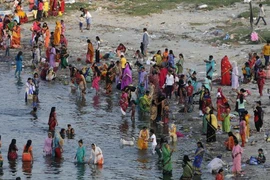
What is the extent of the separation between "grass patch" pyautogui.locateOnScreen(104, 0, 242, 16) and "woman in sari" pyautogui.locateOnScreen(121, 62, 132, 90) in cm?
1421

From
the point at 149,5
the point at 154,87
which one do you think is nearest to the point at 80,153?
the point at 154,87

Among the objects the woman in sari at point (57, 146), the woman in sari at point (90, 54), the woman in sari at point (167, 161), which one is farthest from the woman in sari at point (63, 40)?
the woman in sari at point (167, 161)

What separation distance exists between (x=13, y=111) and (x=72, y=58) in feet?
31.5

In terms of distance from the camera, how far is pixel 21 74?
4203 centimetres

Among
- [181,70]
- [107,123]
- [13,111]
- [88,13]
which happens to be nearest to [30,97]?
[13,111]

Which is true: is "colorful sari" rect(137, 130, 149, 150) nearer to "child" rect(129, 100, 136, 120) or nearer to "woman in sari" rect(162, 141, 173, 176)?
→ "woman in sari" rect(162, 141, 173, 176)

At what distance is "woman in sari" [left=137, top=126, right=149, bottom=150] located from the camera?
1201 inches

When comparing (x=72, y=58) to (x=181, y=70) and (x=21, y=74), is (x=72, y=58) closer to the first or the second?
(x=21, y=74)

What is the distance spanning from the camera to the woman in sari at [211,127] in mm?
31219

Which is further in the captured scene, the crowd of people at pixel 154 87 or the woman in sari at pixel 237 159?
the crowd of people at pixel 154 87

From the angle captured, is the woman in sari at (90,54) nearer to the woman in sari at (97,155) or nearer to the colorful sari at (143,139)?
the colorful sari at (143,139)

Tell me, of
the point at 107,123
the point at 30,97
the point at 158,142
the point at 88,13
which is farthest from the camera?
the point at 88,13

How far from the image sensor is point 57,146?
2958 centimetres

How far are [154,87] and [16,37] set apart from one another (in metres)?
12.3
